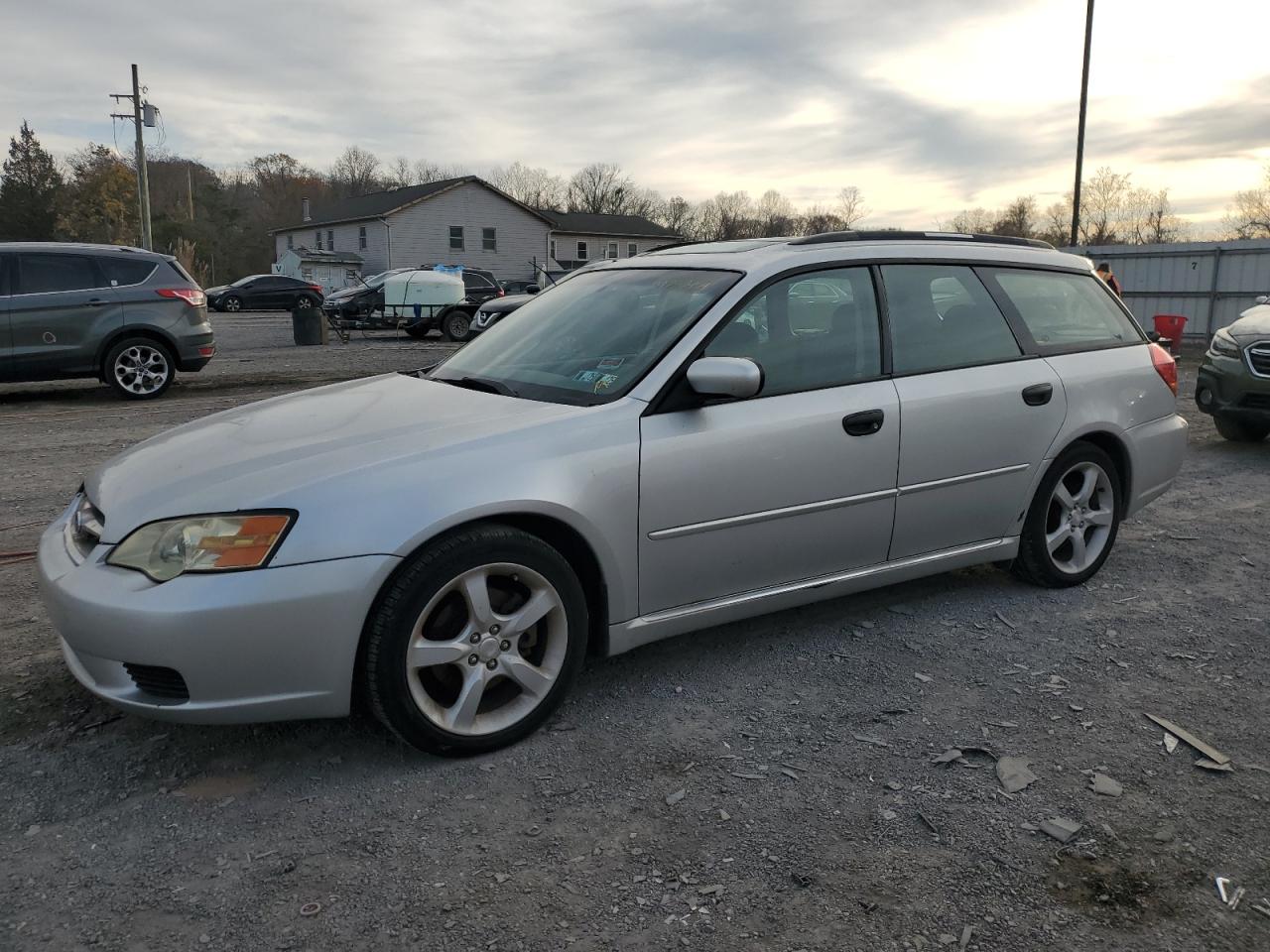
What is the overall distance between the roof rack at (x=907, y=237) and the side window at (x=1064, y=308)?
0.23 metres

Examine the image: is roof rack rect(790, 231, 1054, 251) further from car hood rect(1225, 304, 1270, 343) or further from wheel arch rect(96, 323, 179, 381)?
wheel arch rect(96, 323, 179, 381)

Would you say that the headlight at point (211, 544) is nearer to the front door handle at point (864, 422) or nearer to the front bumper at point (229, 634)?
the front bumper at point (229, 634)

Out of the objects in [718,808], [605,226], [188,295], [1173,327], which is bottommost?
[718,808]

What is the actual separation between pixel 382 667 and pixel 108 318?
10062 millimetres

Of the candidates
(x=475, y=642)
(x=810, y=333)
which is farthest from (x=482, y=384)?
(x=810, y=333)

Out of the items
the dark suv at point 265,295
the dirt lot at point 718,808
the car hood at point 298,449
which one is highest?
the dark suv at point 265,295

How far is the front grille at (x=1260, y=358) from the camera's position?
27.5 ft

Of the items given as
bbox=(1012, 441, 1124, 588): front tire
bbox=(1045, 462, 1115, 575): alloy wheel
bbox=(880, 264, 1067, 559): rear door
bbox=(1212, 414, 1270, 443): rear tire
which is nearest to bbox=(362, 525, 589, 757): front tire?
bbox=(880, 264, 1067, 559): rear door

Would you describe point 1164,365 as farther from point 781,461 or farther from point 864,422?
point 781,461

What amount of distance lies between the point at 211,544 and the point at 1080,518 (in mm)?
3882

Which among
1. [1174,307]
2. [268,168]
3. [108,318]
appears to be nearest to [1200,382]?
[108,318]

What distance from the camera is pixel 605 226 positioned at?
6072cm

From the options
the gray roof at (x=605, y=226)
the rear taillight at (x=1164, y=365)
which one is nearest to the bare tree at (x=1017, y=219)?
the gray roof at (x=605, y=226)

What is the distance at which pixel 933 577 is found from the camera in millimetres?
5020
